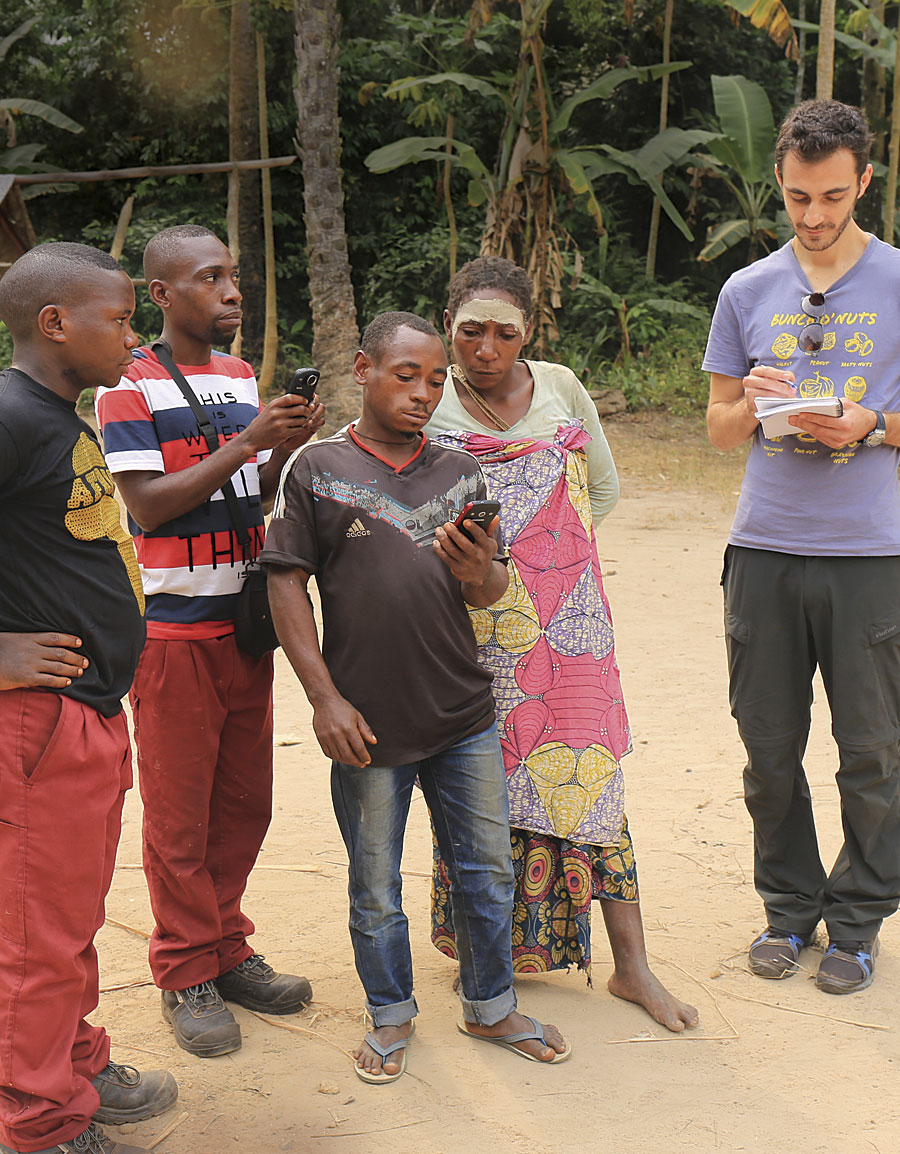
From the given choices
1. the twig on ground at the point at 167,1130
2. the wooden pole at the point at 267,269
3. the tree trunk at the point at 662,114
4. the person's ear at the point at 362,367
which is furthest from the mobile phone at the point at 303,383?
the tree trunk at the point at 662,114

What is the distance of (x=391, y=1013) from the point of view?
8.94ft

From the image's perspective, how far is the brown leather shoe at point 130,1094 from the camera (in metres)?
2.53

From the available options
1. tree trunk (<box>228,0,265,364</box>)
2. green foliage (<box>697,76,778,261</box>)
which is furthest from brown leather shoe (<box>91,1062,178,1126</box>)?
green foliage (<box>697,76,778,261</box>)

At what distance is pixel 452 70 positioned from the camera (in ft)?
42.8

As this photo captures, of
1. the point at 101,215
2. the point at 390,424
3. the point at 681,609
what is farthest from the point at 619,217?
the point at 390,424

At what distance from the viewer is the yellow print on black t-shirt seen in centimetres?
224

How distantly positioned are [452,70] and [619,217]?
309 cm

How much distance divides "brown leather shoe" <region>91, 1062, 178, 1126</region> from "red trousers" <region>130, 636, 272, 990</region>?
0.97ft

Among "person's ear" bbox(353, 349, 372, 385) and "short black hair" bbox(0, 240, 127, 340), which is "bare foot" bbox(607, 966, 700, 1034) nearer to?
"person's ear" bbox(353, 349, 372, 385)

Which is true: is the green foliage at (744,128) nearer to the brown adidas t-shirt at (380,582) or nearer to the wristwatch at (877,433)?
the wristwatch at (877,433)

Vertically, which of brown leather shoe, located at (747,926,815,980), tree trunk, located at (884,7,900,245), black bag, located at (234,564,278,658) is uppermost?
tree trunk, located at (884,7,900,245)

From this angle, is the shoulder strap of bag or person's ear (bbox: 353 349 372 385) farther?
the shoulder strap of bag

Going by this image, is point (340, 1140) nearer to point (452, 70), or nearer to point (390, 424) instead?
point (390, 424)

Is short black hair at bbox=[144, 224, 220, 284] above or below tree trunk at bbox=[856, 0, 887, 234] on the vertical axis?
below
